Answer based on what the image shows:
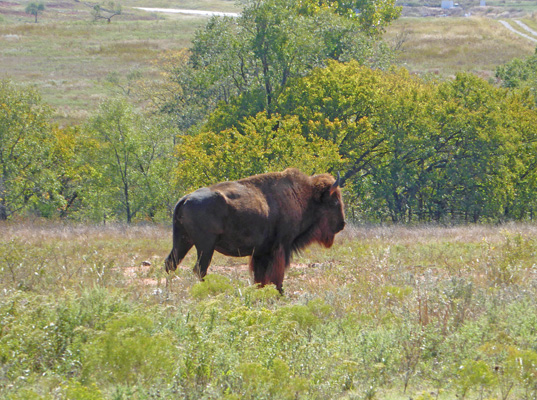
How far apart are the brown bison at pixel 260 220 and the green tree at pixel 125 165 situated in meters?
15.5

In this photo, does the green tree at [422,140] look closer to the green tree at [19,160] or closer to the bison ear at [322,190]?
the green tree at [19,160]

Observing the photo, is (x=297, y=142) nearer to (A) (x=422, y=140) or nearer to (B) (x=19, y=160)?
(A) (x=422, y=140)

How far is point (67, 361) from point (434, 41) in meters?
82.0

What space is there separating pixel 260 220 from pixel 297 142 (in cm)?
1224

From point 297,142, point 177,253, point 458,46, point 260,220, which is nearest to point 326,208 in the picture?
point 260,220

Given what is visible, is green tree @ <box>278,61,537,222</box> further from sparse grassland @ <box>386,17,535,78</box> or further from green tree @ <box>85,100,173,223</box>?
sparse grassland @ <box>386,17,535,78</box>

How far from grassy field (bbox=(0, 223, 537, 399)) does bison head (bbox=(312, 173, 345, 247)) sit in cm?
196

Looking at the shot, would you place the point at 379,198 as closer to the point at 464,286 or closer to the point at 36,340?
the point at 464,286

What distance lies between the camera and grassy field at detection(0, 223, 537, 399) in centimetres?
460

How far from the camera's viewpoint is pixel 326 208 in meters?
10.8

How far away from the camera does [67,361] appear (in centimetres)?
496

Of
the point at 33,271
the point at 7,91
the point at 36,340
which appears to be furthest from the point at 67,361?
the point at 7,91

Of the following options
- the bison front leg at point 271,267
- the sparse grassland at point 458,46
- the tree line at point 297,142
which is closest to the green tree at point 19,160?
the tree line at point 297,142

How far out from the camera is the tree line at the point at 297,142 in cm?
2370
